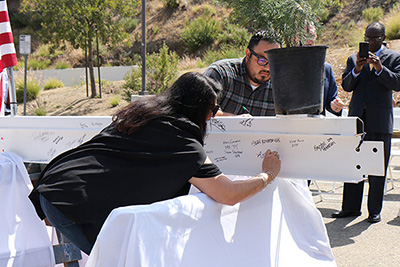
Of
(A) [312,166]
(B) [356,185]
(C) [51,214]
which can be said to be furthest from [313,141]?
(B) [356,185]

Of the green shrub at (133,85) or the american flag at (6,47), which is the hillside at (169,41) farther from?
the american flag at (6,47)

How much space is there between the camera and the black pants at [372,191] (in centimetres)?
482

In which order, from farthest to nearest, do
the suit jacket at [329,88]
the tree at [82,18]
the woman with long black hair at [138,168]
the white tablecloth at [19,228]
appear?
the tree at [82,18], the suit jacket at [329,88], the white tablecloth at [19,228], the woman with long black hair at [138,168]

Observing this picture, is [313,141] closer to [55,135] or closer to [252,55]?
[252,55]

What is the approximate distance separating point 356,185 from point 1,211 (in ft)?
10.9

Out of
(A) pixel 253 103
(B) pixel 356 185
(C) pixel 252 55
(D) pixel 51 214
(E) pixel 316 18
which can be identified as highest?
(E) pixel 316 18

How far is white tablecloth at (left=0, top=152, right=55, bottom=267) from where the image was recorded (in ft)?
10.7

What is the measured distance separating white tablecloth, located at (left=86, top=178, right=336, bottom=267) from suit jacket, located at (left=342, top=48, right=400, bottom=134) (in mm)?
2139

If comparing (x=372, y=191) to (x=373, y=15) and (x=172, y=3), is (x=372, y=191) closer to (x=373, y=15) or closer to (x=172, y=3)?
(x=373, y=15)

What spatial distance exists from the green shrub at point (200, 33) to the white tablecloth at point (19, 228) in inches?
934

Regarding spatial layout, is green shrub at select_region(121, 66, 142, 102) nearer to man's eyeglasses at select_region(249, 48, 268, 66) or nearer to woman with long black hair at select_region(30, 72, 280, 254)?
man's eyeglasses at select_region(249, 48, 268, 66)

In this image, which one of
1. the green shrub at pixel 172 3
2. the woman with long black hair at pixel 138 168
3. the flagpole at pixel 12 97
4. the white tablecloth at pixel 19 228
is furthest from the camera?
the green shrub at pixel 172 3

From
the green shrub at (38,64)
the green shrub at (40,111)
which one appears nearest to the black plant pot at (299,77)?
the green shrub at (40,111)

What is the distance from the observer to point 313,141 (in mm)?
2723
